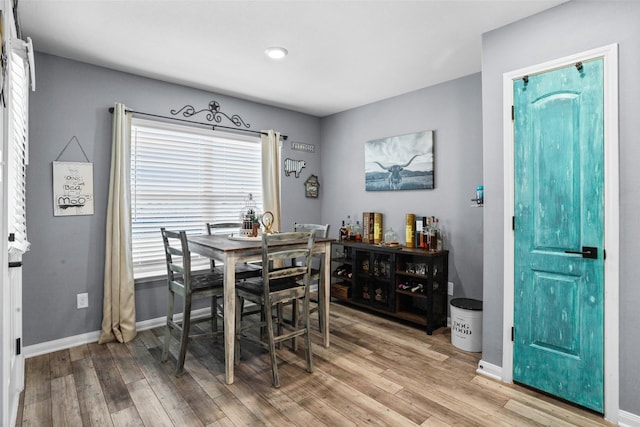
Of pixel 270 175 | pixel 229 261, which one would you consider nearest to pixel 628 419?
pixel 229 261

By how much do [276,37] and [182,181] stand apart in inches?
72.3

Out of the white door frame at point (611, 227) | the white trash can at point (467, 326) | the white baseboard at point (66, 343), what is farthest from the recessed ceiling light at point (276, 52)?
the white baseboard at point (66, 343)

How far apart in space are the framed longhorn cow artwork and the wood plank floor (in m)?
1.73

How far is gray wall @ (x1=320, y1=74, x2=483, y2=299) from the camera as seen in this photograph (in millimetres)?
3293

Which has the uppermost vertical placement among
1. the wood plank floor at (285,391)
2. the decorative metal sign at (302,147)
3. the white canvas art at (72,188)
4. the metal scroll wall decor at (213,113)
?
the metal scroll wall decor at (213,113)

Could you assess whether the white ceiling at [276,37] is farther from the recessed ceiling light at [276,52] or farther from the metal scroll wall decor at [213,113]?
the metal scroll wall decor at [213,113]

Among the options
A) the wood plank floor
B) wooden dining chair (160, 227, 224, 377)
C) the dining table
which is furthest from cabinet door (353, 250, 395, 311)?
wooden dining chair (160, 227, 224, 377)

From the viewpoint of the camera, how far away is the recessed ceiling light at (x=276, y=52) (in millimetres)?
2744

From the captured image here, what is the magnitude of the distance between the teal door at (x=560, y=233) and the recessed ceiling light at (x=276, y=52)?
175cm

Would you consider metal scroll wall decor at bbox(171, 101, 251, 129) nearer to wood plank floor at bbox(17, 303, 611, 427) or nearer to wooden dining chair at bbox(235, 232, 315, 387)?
wooden dining chair at bbox(235, 232, 315, 387)

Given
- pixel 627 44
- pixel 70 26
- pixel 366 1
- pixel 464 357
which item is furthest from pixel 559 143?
pixel 70 26

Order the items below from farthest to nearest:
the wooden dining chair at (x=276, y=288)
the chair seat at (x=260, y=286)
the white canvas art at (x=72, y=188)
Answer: the white canvas art at (x=72, y=188)
the chair seat at (x=260, y=286)
the wooden dining chair at (x=276, y=288)

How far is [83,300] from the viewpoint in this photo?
9.83 feet

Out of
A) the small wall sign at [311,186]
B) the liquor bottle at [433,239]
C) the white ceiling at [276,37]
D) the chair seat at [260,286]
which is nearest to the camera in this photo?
the white ceiling at [276,37]
